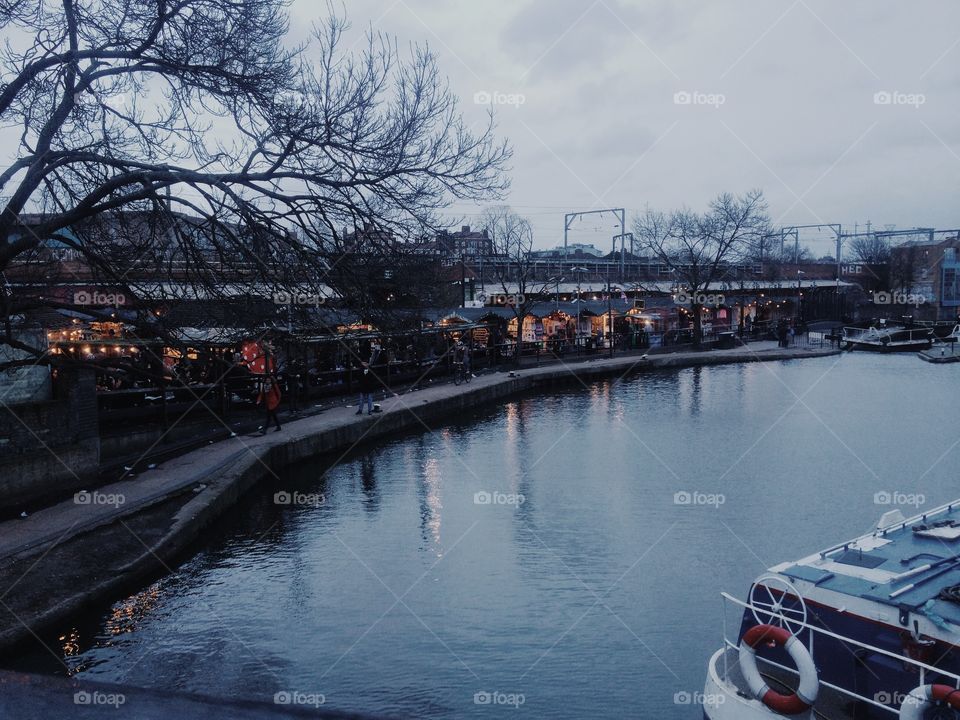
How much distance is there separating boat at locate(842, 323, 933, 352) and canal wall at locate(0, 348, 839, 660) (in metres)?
31.4

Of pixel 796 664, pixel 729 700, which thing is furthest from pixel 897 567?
pixel 729 700

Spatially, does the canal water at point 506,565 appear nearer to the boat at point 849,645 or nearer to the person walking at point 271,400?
the boat at point 849,645

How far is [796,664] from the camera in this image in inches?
242

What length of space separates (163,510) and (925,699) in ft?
36.0

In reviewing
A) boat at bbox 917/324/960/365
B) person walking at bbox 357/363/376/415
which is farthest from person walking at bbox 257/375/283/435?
boat at bbox 917/324/960/365

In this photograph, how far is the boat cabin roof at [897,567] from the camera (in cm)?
630

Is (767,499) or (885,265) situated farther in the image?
(885,265)

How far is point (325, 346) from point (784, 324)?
32377 millimetres

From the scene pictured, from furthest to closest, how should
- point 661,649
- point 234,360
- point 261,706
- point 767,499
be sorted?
point 234,360, point 767,499, point 661,649, point 261,706

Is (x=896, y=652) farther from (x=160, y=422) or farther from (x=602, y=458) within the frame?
(x=160, y=422)

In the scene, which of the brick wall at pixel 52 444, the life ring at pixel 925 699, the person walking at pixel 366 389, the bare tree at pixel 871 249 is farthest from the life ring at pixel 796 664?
the bare tree at pixel 871 249

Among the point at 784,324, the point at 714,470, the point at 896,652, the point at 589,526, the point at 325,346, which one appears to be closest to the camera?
the point at 896,652

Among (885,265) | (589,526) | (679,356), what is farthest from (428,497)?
(885,265)

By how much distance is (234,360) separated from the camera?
64.0ft
